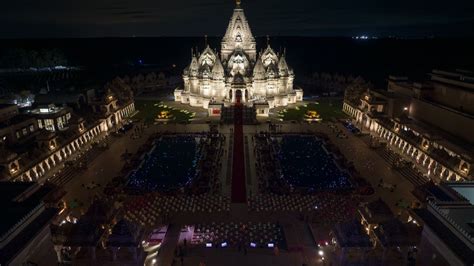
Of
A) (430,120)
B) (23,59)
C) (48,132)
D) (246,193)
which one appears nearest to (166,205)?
(246,193)

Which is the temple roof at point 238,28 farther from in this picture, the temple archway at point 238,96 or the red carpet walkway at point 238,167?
the red carpet walkway at point 238,167

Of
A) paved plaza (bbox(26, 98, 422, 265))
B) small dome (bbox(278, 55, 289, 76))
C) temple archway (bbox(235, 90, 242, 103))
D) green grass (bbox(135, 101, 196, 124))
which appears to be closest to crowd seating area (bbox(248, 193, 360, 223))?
paved plaza (bbox(26, 98, 422, 265))

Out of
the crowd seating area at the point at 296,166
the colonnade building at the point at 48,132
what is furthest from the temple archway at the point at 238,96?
the colonnade building at the point at 48,132

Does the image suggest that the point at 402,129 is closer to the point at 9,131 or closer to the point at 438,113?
the point at 438,113

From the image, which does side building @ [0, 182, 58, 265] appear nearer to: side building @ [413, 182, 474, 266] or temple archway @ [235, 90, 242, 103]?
side building @ [413, 182, 474, 266]

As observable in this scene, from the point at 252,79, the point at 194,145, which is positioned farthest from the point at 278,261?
the point at 252,79

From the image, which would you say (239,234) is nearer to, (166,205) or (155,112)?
(166,205)
